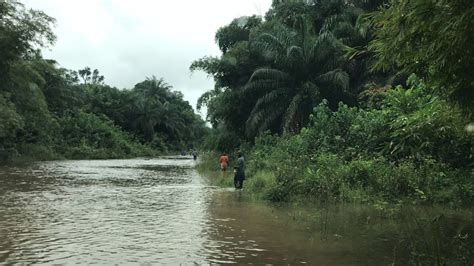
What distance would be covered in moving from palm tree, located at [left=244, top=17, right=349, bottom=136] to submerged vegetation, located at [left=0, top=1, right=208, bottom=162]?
1574 cm

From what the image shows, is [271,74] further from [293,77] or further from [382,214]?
[382,214]

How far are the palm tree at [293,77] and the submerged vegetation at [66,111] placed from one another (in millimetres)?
15736

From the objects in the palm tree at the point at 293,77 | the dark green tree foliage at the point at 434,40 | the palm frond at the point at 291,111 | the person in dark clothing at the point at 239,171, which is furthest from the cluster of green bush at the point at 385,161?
the palm tree at the point at 293,77

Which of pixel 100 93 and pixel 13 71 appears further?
pixel 100 93

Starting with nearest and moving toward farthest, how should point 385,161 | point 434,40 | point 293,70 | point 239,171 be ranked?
point 434,40
point 385,161
point 239,171
point 293,70

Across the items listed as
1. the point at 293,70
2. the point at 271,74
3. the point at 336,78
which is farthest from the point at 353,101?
the point at 271,74

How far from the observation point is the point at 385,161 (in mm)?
15547

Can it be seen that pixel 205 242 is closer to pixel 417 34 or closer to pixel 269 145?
pixel 417 34

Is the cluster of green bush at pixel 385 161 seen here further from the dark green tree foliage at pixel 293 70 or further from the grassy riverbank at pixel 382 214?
the dark green tree foliage at pixel 293 70

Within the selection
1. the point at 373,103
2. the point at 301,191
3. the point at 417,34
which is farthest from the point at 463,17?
the point at 373,103

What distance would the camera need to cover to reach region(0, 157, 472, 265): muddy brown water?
7609 millimetres

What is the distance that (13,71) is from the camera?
34.3 metres

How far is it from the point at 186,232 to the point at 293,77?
2013 cm

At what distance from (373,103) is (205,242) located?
624 inches
